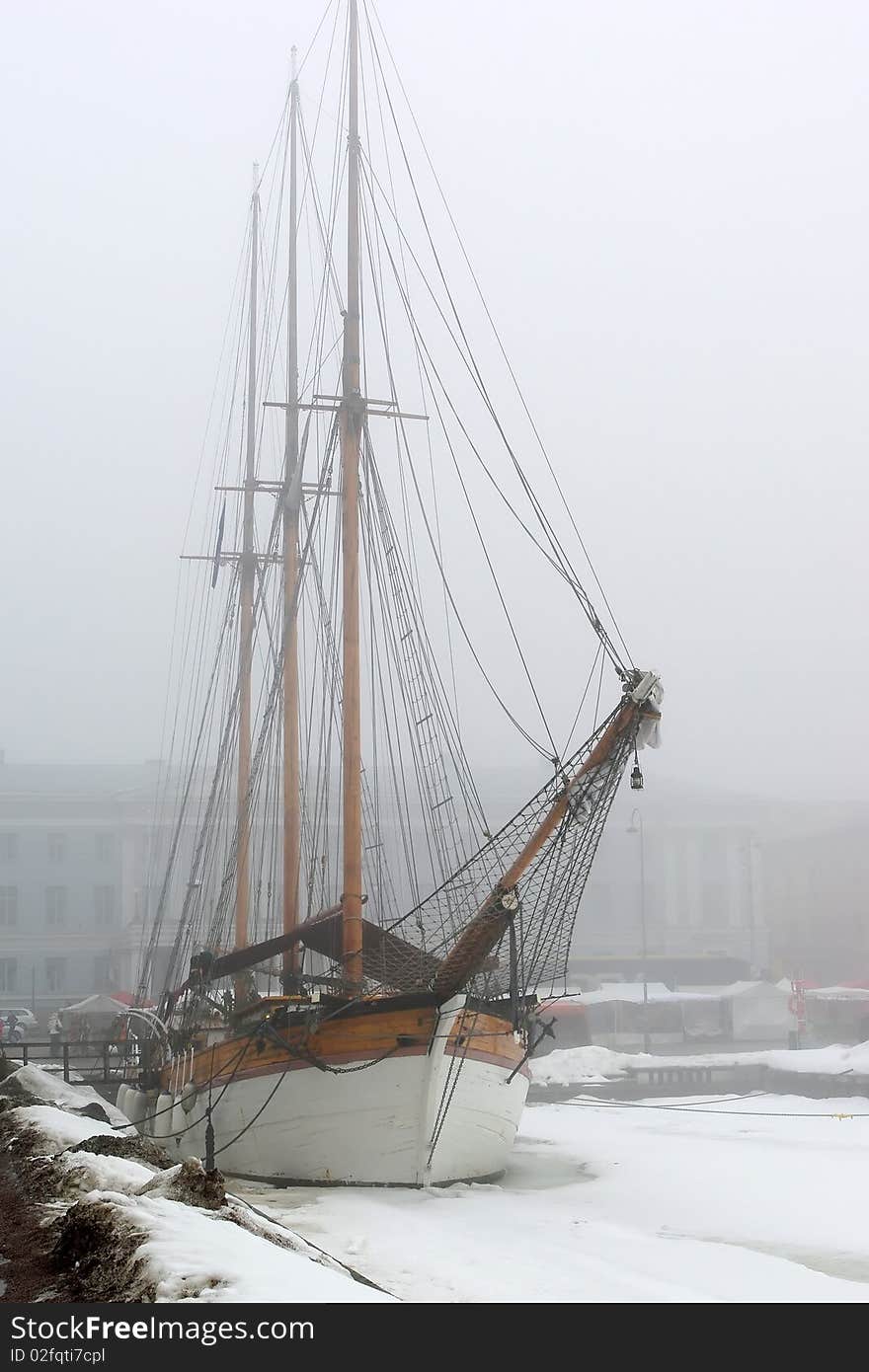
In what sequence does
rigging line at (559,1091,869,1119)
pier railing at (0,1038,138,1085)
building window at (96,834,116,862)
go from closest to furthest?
pier railing at (0,1038,138,1085)
rigging line at (559,1091,869,1119)
building window at (96,834,116,862)

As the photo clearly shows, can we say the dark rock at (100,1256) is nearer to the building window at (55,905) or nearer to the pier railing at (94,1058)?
the pier railing at (94,1058)

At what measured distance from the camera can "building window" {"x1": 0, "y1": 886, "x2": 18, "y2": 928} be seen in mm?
76812

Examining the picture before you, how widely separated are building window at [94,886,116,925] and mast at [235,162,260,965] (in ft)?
134

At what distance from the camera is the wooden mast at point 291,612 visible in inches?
1144

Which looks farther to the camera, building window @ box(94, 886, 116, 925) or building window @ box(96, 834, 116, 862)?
building window @ box(96, 834, 116, 862)

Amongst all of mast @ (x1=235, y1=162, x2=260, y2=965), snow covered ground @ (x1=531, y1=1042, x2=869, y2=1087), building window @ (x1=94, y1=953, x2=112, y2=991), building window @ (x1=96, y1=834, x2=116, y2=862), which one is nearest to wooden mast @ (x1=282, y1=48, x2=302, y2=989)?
mast @ (x1=235, y1=162, x2=260, y2=965)

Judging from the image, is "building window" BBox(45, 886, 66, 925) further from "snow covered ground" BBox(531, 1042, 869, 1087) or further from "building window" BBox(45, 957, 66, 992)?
"snow covered ground" BBox(531, 1042, 869, 1087)

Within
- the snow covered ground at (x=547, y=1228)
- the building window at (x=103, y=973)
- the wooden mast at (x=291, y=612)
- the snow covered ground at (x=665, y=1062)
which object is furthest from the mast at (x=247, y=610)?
the building window at (x=103, y=973)

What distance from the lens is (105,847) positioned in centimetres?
8050

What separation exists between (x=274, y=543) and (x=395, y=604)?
10.9 m

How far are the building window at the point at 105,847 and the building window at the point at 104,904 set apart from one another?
5.76 feet

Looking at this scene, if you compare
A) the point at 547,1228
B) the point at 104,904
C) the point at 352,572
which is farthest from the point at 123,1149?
the point at 104,904

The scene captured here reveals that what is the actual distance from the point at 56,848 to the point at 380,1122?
6325 cm

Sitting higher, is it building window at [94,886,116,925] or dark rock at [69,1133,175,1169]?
building window at [94,886,116,925]
